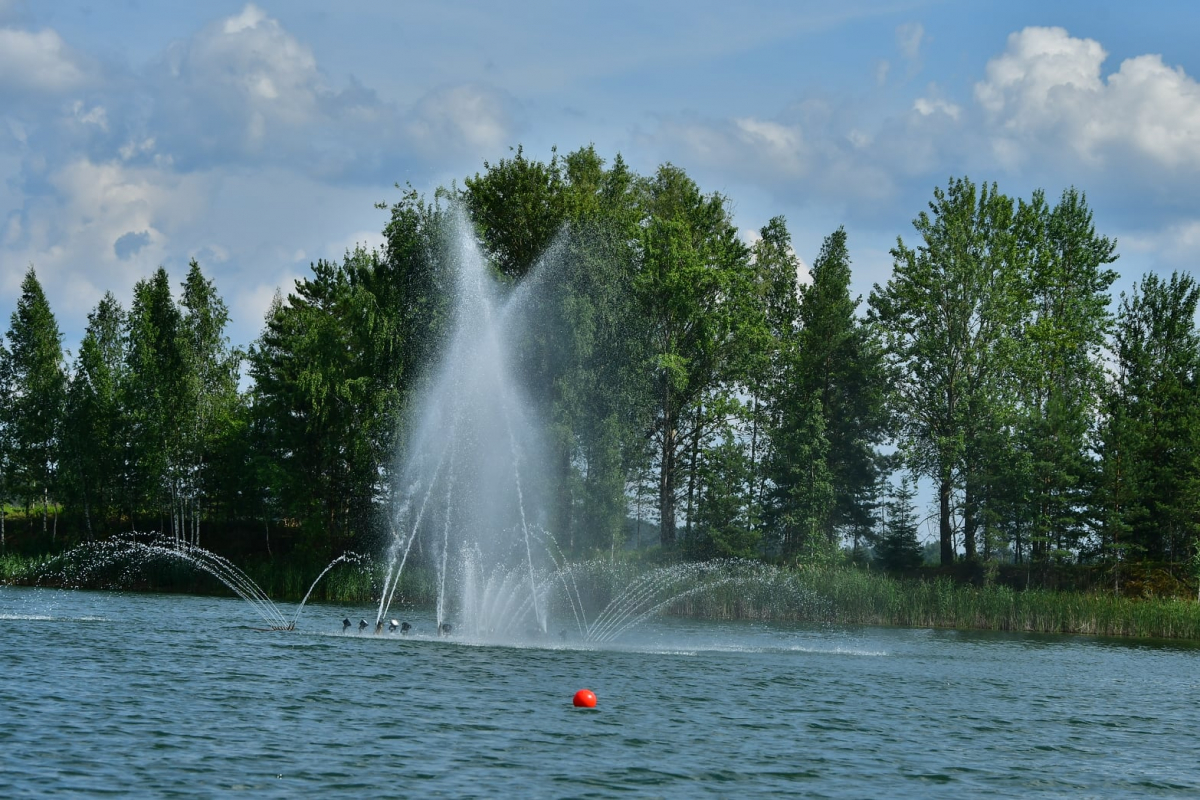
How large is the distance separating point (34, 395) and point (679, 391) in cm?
4223

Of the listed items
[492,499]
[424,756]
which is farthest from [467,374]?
[424,756]

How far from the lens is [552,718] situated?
2314 cm

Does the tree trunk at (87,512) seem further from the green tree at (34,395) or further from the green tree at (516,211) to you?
the green tree at (516,211)

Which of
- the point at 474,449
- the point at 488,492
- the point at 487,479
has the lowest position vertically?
the point at 488,492

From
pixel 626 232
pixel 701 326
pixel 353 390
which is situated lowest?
pixel 353 390

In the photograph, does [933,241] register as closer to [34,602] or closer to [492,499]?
[492,499]

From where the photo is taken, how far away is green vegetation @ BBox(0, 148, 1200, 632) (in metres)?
63.4

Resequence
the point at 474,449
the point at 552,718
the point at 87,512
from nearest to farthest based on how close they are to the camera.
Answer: the point at 552,718 → the point at 474,449 → the point at 87,512

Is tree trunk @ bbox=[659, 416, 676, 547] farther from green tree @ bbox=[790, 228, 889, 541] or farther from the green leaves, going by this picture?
the green leaves

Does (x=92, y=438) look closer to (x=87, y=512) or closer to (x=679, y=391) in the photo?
(x=87, y=512)

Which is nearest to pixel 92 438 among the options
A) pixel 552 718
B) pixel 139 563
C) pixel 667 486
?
pixel 139 563

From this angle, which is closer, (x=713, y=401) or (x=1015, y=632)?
(x=1015, y=632)

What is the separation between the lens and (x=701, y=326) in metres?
70.9

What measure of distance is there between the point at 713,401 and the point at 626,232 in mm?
11176
